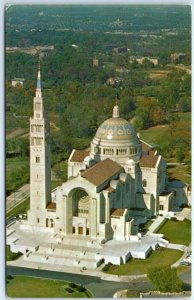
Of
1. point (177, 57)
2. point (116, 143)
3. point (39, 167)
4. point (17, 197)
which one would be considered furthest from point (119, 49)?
point (17, 197)

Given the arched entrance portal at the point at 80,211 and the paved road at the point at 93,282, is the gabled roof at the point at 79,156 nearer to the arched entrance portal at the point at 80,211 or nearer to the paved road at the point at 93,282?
the arched entrance portal at the point at 80,211

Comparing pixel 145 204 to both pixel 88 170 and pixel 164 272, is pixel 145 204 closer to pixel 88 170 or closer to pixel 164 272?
pixel 88 170

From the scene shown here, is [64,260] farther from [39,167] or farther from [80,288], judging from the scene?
[39,167]

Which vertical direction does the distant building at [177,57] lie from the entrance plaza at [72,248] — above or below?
above

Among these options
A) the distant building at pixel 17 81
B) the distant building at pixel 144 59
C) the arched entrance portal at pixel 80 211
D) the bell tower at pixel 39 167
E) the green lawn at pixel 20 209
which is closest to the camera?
the arched entrance portal at pixel 80 211

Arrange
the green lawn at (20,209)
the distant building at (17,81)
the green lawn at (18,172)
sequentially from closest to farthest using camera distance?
the green lawn at (20,209) → the green lawn at (18,172) → the distant building at (17,81)

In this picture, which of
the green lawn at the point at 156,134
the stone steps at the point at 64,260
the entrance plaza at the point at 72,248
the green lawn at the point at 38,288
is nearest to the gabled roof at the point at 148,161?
the entrance plaza at the point at 72,248
